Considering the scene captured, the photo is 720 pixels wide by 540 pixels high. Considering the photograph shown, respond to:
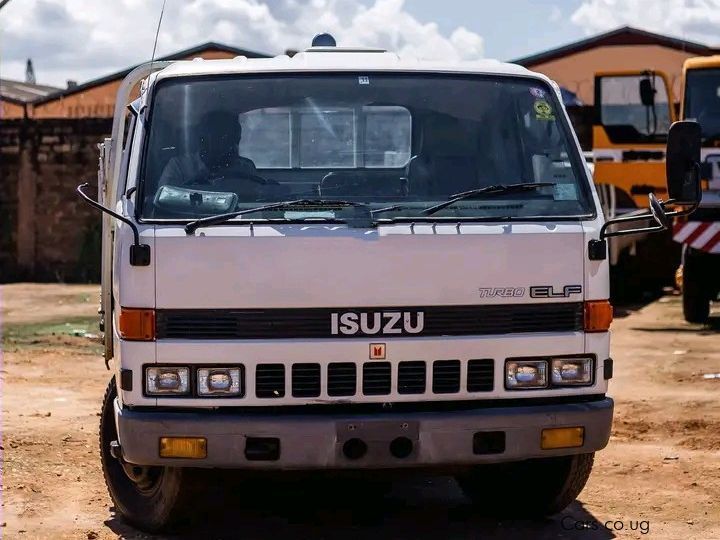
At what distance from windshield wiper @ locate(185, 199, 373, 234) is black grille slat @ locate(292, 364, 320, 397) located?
1.98 ft

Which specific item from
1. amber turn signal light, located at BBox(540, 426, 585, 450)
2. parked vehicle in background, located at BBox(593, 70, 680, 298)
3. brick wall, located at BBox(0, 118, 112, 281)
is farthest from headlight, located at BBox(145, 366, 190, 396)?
brick wall, located at BBox(0, 118, 112, 281)

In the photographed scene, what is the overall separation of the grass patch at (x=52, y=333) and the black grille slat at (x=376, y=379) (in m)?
8.32

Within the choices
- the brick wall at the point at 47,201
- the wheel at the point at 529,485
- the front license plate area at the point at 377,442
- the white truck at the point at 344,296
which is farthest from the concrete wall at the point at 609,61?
the front license plate area at the point at 377,442

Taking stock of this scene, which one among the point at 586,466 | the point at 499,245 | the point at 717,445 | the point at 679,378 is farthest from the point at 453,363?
the point at 679,378

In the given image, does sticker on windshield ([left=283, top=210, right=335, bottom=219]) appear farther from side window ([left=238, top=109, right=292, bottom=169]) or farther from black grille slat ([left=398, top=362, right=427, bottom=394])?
black grille slat ([left=398, top=362, right=427, bottom=394])

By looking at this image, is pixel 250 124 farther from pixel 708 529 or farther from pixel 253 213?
pixel 708 529

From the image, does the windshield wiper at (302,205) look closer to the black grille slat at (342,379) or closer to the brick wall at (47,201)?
the black grille slat at (342,379)

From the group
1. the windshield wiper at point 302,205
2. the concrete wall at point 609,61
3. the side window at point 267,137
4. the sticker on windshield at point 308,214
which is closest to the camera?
the windshield wiper at point 302,205

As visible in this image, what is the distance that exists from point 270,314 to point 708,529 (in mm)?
2326

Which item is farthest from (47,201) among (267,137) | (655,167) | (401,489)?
(267,137)

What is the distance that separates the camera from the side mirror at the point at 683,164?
5.73 m

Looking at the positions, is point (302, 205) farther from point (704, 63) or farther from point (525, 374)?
point (704, 63)

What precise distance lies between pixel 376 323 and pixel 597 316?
0.93 meters

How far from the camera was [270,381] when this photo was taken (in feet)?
17.7
